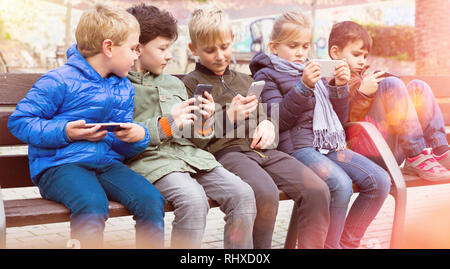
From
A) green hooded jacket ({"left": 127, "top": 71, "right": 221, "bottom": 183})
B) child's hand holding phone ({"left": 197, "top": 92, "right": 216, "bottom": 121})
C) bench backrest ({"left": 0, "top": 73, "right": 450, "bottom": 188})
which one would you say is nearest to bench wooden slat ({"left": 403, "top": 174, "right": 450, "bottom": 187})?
green hooded jacket ({"left": 127, "top": 71, "right": 221, "bottom": 183})

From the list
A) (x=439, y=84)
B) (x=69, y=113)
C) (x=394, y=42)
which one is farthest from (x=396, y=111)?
(x=394, y=42)

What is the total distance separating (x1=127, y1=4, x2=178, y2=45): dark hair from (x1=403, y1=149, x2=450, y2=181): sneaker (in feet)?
5.58

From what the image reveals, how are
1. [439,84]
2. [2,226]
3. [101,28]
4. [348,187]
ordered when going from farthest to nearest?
[439,84]
[348,187]
[101,28]
[2,226]

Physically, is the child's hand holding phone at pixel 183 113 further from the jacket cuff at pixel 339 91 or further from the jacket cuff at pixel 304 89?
the jacket cuff at pixel 339 91

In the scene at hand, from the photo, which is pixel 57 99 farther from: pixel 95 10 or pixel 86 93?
pixel 95 10

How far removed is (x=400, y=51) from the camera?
68.2 ft

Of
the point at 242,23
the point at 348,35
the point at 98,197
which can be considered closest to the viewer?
the point at 98,197

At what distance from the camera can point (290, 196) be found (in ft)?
9.20

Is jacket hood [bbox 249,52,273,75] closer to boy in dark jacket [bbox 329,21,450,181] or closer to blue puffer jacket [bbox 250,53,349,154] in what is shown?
blue puffer jacket [bbox 250,53,349,154]

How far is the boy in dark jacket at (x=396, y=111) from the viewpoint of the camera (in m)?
3.35

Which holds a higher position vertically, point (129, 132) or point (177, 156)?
point (129, 132)

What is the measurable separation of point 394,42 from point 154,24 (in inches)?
768

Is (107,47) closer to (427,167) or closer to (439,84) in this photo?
(427,167)
